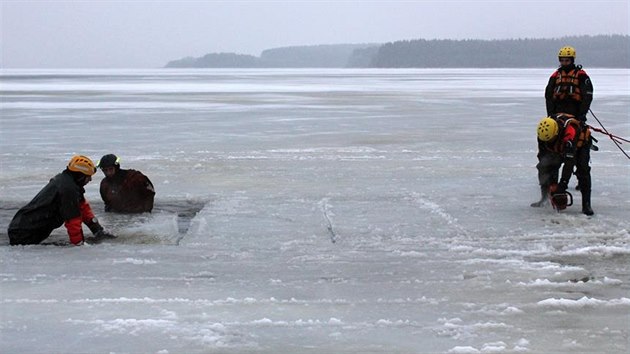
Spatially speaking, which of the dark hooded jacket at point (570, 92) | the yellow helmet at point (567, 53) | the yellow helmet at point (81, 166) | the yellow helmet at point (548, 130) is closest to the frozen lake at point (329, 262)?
the yellow helmet at point (81, 166)

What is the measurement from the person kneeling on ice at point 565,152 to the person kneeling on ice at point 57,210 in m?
4.49

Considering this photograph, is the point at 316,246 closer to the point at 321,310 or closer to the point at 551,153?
the point at 321,310

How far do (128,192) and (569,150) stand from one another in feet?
14.9

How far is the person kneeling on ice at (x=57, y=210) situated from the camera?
7.12m

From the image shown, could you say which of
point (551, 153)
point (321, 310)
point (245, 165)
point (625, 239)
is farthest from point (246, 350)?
point (245, 165)

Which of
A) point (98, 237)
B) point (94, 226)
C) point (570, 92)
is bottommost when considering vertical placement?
point (98, 237)

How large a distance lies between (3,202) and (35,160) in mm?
3883

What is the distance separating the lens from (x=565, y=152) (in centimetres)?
834

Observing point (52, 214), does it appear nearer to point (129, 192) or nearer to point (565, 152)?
point (129, 192)

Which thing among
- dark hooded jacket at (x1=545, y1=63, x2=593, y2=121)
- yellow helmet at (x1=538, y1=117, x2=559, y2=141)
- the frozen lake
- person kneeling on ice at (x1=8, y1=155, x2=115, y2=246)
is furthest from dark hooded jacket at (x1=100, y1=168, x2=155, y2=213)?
dark hooded jacket at (x1=545, y1=63, x2=593, y2=121)

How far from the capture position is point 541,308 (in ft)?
17.5

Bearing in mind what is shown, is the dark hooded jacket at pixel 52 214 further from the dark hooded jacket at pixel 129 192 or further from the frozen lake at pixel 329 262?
the dark hooded jacket at pixel 129 192

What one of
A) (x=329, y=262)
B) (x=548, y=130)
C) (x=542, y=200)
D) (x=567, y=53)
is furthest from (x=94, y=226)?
(x=567, y=53)

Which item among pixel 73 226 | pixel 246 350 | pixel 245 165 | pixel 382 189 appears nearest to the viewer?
pixel 246 350
